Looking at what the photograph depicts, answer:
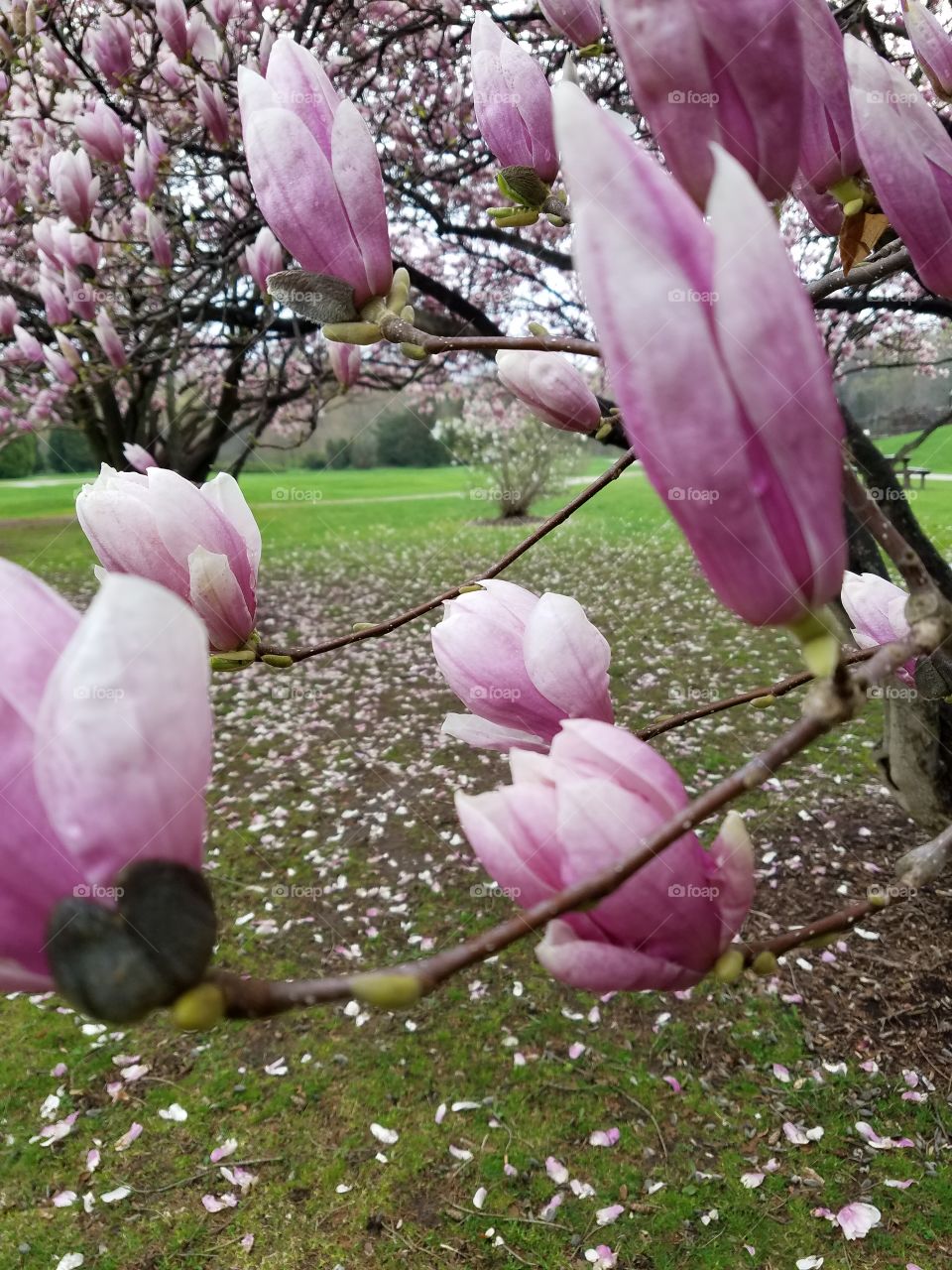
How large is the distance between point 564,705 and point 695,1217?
2439 millimetres

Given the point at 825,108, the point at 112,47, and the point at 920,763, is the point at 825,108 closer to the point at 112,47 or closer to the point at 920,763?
the point at 112,47

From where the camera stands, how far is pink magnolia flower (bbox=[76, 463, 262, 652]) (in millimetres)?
721

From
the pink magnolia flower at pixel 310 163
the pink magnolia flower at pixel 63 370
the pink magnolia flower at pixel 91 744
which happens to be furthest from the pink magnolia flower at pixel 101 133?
the pink magnolia flower at pixel 91 744

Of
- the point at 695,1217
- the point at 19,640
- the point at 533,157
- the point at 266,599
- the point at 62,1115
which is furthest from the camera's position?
the point at 266,599

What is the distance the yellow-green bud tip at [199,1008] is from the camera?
14.2 inches

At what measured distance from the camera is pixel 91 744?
33cm

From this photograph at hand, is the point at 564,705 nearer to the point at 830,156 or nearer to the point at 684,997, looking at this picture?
the point at 830,156

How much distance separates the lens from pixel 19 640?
362 mm

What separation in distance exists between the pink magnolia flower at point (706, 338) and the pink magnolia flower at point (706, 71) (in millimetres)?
117

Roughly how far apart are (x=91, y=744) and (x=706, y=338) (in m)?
0.28

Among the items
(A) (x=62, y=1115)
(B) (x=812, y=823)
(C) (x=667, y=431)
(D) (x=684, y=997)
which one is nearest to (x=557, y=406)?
(C) (x=667, y=431)

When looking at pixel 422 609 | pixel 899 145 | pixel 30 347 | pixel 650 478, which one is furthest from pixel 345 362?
pixel 30 347

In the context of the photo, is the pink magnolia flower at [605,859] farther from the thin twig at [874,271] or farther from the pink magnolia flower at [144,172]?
the pink magnolia flower at [144,172]

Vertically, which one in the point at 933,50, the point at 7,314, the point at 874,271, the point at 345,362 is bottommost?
the point at 874,271
